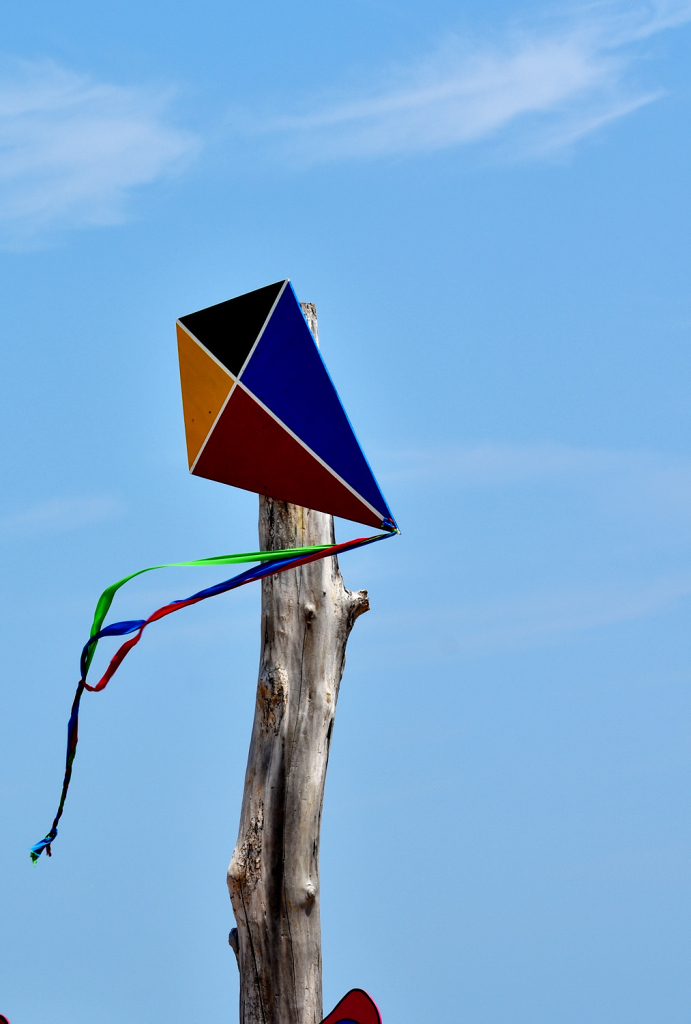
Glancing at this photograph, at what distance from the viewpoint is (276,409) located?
5.76 meters

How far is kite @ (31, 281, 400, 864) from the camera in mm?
5734

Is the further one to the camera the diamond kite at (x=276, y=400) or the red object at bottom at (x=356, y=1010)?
the diamond kite at (x=276, y=400)

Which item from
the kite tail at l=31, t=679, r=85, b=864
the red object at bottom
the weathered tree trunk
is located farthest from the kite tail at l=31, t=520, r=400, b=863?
the red object at bottom

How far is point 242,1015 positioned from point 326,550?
8.17ft

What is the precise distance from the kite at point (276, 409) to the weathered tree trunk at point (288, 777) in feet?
1.70

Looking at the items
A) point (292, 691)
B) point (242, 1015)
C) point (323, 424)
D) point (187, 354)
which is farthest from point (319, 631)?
point (242, 1015)

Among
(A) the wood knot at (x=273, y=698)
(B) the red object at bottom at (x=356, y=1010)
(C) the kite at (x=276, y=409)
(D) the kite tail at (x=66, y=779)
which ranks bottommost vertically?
(B) the red object at bottom at (x=356, y=1010)

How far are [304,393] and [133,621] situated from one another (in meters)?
1.42

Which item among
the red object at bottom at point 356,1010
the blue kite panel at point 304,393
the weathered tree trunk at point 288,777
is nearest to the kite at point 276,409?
the blue kite panel at point 304,393

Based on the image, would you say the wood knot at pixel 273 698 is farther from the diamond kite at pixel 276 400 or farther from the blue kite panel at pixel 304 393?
the blue kite panel at pixel 304 393

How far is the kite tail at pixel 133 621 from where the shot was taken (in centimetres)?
537

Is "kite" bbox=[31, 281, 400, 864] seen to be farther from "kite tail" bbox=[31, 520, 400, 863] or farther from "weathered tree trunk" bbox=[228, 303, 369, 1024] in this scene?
"weathered tree trunk" bbox=[228, 303, 369, 1024]

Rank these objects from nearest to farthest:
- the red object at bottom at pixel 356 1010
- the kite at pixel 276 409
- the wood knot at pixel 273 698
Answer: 1. the red object at bottom at pixel 356 1010
2. the kite at pixel 276 409
3. the wood knot at pixel 273 698

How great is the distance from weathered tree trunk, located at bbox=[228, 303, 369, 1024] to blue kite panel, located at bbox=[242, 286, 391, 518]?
625mm
